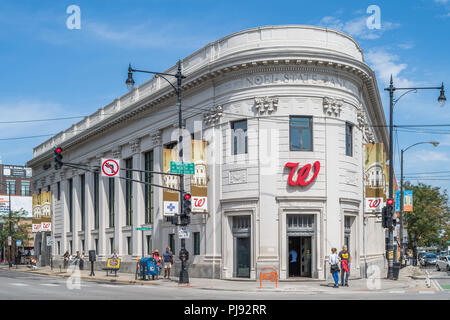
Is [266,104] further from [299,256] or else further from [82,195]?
[82,195]

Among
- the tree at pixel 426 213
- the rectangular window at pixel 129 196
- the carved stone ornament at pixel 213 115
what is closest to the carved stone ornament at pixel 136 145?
the rectangular window at pixel 129 196

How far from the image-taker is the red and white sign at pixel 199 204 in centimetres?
3475

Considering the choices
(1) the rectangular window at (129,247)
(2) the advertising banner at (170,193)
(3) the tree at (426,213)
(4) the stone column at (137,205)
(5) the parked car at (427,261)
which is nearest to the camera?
(2) the advertising banner at (170,193)

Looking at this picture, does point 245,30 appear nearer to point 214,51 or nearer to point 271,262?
point 214,51

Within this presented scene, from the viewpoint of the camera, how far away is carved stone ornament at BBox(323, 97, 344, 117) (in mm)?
33094

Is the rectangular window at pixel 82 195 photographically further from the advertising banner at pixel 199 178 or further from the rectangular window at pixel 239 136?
the rectangular window at pixel 239 136

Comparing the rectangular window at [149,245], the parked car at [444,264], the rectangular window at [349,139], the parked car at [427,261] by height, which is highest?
the rectangular window at [349,139]

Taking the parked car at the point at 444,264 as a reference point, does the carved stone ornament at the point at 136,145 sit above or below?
above

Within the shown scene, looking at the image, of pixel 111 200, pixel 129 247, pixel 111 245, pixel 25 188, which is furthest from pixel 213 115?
pixel 25 188

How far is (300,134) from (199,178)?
6.76m

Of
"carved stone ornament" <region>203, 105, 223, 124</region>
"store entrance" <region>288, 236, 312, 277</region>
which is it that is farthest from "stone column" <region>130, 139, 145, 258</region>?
"store entrance" <region>288, 236, 312, 277</region>

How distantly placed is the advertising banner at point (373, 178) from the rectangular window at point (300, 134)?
628 centimetres

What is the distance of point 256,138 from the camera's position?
108ft
